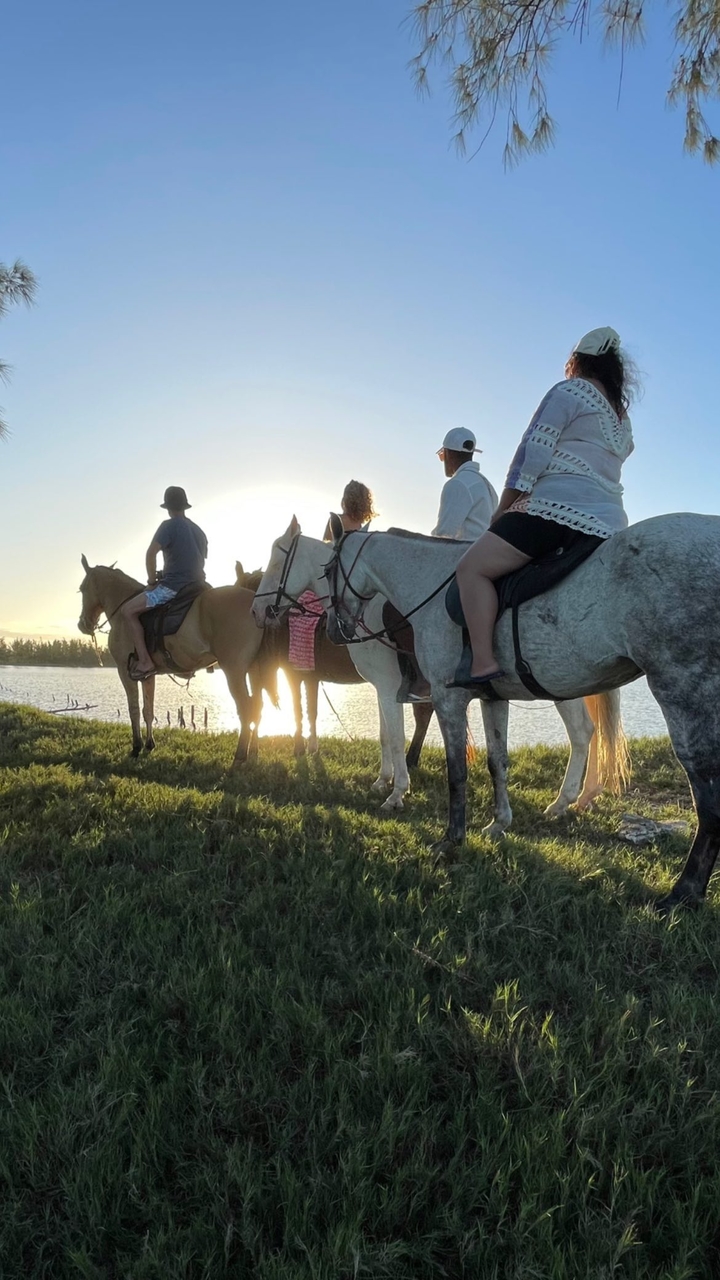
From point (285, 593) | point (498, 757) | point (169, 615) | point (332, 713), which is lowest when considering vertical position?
point (332, 713)

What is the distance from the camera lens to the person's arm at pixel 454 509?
642 centimetres

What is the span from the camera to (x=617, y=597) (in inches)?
145

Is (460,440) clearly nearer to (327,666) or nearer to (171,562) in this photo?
(327,666)

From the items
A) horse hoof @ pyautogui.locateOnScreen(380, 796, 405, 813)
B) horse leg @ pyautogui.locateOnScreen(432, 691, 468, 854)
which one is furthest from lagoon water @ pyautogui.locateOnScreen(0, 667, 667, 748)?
horse leg @ pyautogui.locateOnScreen(432, 691, 468, 854)

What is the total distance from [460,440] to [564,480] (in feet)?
8.93

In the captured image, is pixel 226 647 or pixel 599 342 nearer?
pixel 599 342

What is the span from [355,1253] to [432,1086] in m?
0.66

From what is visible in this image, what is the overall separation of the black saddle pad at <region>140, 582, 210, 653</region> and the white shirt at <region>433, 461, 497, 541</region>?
11.0 feet

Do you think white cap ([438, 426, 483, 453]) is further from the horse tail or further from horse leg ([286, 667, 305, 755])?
horse leg ([286, 667, 305, 755])

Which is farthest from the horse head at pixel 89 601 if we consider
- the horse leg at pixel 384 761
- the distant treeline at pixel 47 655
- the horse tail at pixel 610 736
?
the distant treeline at pixel 47 655

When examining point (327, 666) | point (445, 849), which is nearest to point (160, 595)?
point (327, 666)

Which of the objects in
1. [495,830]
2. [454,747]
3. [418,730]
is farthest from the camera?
[418,730]

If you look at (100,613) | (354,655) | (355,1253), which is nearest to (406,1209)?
(355,1253)

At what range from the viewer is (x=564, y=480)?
4109 millimetres
